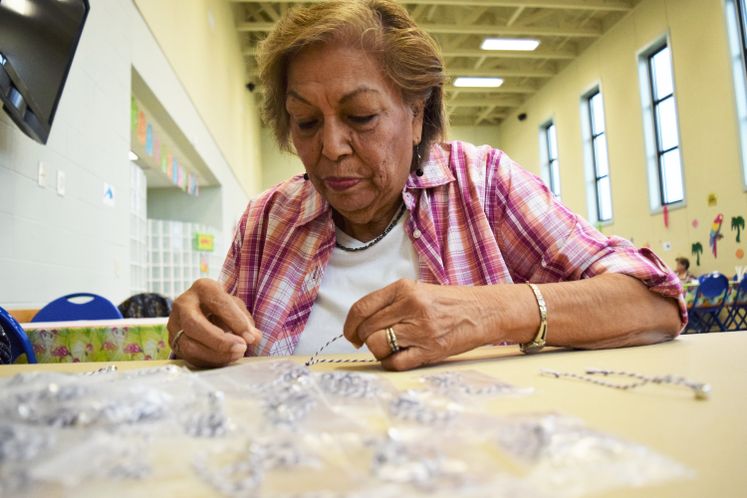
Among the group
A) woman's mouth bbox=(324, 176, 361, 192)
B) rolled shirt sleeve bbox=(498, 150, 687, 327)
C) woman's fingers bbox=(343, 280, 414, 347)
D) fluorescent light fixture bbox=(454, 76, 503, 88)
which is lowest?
woman's fingers bbox=(343, 280, 414, 347)

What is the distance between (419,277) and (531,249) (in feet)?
0.82

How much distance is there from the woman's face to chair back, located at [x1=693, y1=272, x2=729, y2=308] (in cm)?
517

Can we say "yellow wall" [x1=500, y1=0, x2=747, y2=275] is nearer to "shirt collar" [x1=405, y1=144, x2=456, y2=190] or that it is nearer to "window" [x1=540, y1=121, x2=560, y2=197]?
"window" [x1=540, y1=121, x2=560, y2=197]

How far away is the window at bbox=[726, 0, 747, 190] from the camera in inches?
246

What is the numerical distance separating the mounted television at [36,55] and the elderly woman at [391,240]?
3.54 feet

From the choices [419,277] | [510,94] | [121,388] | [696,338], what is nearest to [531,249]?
[419,277]

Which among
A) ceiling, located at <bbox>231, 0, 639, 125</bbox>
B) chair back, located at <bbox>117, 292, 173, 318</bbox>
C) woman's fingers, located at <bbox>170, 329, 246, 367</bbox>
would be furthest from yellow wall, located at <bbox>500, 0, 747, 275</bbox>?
woman's fingers, located at <bbox>170, 329, 246, 367</bbox>

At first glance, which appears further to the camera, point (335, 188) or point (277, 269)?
point (277, 269)

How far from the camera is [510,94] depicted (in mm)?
12438

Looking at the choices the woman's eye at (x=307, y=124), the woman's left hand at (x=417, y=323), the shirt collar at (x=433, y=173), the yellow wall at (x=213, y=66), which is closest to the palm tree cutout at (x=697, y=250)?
the yellow wall at (x=213, y=66)

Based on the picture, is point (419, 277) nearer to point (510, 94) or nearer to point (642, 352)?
point (642, 352)

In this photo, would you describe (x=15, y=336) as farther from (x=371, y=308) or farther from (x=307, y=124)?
(x=371, y=308)

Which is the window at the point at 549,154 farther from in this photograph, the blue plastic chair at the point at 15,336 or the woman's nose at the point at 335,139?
the blue plastic chair at the point at 15,336

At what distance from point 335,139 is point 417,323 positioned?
1.62ft
